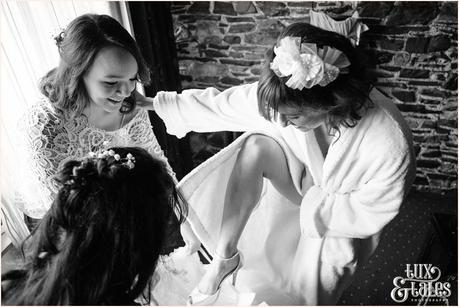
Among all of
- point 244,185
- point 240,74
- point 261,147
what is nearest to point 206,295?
point 244,185

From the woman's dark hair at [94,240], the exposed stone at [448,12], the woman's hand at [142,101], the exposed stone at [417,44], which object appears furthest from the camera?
the exposed stone at [417,44]

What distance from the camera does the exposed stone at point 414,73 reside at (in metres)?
2.19

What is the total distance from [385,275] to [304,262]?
689 millimetres

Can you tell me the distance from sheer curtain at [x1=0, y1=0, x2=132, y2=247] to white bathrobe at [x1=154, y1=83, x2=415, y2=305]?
0.46 metres

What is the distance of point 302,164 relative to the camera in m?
1.50

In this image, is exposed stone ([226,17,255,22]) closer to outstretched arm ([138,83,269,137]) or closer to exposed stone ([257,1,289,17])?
exposed stone ([257,1,289,17])

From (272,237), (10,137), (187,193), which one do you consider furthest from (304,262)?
(10,137)

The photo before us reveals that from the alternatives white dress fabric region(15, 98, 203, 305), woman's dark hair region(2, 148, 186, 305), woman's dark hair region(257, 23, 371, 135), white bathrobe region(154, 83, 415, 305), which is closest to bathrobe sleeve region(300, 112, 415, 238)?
white bathrobe region(154, 83, 415, 305)

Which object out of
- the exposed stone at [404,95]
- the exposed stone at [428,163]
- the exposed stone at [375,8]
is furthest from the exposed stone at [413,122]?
the exposed stone at [375,8]

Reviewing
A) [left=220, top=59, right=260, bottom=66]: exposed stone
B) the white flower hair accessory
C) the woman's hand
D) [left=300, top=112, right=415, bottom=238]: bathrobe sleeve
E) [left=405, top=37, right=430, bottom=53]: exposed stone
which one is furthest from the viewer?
[left=220, top=59, right=260, bottom=66]: exposed stone

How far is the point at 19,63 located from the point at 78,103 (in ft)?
1.00

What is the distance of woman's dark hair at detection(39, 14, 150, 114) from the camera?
126 cm

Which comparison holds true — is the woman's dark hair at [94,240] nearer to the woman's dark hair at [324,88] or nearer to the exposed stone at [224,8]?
the woman's dark hair at [324,88]

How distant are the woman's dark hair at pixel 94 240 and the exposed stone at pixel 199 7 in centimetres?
156
